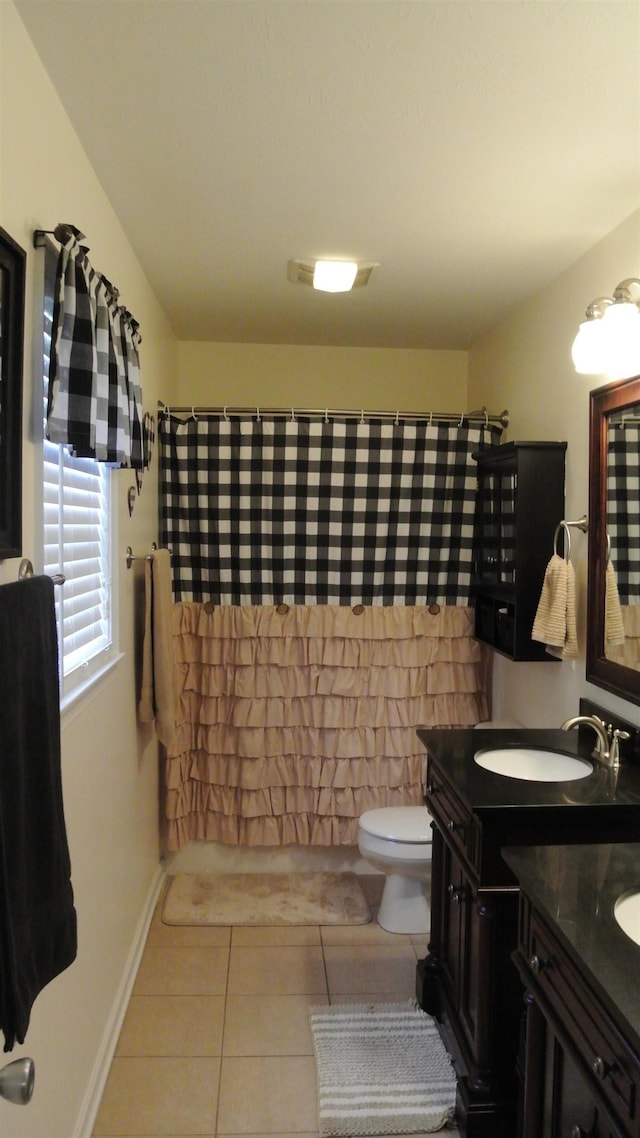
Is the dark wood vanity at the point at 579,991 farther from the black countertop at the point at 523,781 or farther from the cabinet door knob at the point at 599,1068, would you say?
the black countertop at the point at 523,781

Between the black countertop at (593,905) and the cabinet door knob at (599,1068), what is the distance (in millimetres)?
102

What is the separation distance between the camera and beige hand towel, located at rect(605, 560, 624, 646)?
80.4 inches

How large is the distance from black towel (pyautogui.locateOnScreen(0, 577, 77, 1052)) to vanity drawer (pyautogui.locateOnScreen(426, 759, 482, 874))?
3.00ft

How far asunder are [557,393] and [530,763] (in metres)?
1.24

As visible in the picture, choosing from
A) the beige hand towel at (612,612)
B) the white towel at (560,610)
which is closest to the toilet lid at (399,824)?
the white towel at (560,610)

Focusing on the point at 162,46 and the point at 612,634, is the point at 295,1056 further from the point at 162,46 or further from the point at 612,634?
the point at 162,46

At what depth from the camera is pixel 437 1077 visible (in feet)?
6.60

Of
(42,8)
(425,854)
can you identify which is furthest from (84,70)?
(425,854)

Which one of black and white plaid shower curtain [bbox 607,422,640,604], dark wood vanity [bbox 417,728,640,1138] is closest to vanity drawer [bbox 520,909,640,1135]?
dark wood vanity [bbox 417,728,640,1138]

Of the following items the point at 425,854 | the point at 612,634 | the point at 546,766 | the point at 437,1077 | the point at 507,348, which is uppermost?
the point at 507,348

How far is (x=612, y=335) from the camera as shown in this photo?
1.83 metres

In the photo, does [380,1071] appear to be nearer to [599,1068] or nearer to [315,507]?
[599,1068]

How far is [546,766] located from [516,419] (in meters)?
1.41

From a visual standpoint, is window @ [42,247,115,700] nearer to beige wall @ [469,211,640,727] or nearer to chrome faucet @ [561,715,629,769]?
chrome faucet @ [561,715,629,769]
